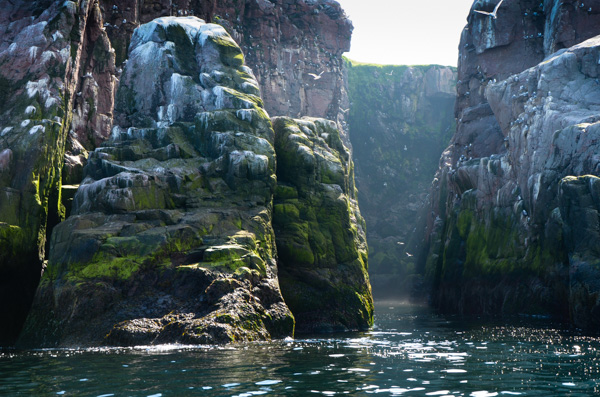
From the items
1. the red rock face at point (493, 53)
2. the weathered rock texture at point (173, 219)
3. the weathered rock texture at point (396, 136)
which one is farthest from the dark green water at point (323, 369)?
the weathered rock texture at point (396, 136)

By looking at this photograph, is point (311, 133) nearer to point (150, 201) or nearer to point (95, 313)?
point (150, 201)

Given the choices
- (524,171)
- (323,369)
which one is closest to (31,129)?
(323,369)

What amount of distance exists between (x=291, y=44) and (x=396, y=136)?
37320mm

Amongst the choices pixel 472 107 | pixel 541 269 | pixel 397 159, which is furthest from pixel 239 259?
pixel 397 159

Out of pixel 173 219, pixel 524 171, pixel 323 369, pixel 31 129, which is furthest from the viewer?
pixel 524 171

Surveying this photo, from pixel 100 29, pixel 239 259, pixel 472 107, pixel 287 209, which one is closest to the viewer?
pixel 239 259

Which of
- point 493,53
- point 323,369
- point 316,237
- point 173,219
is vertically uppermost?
point 493,53

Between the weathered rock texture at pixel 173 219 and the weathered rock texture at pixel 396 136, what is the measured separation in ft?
→ 199

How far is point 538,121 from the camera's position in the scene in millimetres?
44688

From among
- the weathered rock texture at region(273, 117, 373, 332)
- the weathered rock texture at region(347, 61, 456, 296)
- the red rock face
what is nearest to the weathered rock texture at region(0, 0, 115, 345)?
the weathered rock texture at region(273, 117, 373, 332)

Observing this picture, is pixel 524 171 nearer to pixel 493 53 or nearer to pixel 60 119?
pixel 493 53

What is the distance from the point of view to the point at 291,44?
86.7 meters

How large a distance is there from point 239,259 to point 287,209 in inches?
332

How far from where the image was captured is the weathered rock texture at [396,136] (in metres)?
103
